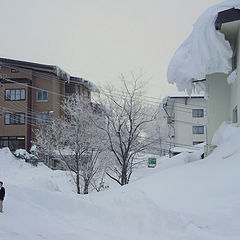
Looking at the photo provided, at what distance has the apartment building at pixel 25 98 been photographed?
35.1 metres

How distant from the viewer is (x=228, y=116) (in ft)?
52.1

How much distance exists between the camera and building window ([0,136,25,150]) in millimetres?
35062

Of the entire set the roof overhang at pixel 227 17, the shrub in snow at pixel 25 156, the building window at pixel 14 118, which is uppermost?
the roof overhang at pixel 227 17

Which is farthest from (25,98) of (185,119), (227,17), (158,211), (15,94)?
(158,211)

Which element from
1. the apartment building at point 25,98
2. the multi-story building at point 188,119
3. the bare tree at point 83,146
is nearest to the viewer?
the bare tree at point 83,146

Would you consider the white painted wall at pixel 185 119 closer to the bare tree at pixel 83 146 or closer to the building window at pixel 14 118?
the building window at pixel 14 118

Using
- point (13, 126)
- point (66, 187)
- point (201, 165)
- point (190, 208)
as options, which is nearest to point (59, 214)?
point (201, 165)

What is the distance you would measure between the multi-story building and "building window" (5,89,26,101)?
1775 cm

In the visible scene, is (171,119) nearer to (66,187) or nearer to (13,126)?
(13,126)

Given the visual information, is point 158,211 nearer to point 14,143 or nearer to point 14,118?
point 14,143

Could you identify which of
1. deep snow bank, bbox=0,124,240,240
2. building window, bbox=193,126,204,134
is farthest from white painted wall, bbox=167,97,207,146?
deep snow bank, bbox=0,124,240,240

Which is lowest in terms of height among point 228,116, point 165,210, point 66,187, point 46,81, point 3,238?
point 66,187

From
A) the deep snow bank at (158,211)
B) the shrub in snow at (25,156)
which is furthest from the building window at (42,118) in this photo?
the deep snow bank at (158,211)

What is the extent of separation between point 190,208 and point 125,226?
214cm
